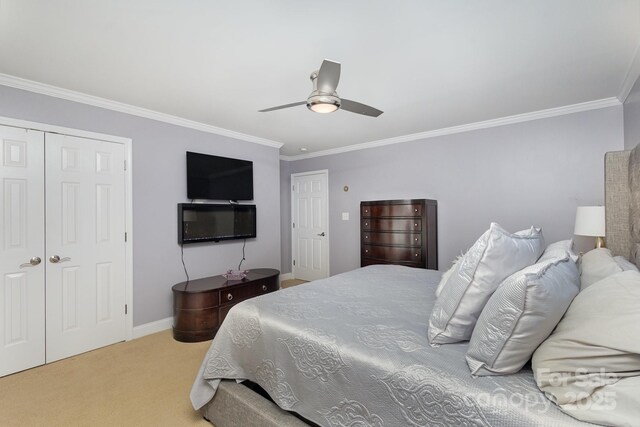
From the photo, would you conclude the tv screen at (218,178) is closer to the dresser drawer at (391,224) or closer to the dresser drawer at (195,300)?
the dresser drawer at (195,300)

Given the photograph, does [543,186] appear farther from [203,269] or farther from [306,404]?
[203,269]

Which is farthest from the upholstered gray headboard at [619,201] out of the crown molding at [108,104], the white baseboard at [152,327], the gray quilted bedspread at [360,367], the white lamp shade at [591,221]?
the white baseboard at [152,327]

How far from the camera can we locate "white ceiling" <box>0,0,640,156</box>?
5.74 feet

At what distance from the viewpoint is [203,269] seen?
3.92m

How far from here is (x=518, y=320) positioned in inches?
41.6

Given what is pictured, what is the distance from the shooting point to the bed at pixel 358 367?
3.45ft

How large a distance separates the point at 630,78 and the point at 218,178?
13.9 feet

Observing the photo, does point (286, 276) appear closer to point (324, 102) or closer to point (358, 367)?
point (324, 102)

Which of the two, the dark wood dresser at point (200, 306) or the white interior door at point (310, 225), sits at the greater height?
Result: the white interior door at point (310, 225)

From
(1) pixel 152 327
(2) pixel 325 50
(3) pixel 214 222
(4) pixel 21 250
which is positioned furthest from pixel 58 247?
(2) pixel 325 50

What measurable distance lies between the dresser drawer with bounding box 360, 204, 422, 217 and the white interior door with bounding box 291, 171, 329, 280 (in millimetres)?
1247

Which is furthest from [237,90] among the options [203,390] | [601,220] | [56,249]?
[601,220]

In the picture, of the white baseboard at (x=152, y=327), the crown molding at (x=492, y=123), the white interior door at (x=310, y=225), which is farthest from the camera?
the white interior door at (x=310, y=225)

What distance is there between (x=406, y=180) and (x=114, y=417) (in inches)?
161
